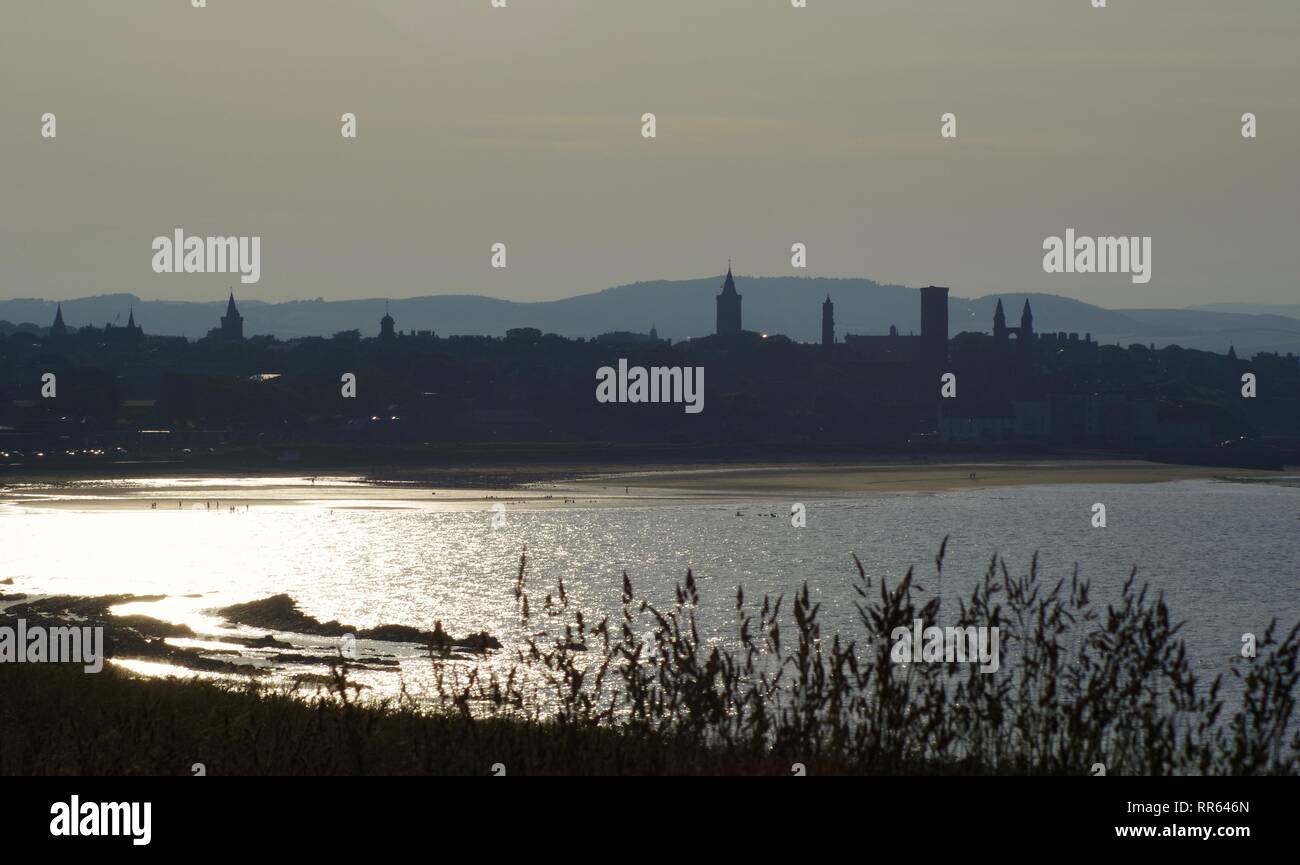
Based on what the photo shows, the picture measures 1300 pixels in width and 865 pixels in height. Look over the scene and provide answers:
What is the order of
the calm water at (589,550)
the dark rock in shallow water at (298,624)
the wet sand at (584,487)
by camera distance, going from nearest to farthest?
the dark rock in shallow water at (298,624) < the calm water at (589,550) < the wet sand at (584,487)

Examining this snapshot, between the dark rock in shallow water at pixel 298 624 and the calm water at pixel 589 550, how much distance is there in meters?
1.35

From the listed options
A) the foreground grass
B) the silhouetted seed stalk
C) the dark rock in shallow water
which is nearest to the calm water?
the dark rock in shallow water

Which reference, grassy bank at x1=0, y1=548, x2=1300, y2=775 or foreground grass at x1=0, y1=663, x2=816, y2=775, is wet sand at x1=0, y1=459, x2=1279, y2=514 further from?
grassy bank at x1=0, y1=548, x2=1300, y2=775

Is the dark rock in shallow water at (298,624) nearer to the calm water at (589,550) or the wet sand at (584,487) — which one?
the calm water at (589,550)

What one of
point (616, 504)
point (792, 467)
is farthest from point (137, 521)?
point (792, 467)

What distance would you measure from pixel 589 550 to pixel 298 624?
34.3 metres

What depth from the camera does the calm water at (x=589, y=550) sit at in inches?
2277

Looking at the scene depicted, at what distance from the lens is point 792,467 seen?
174250 mm

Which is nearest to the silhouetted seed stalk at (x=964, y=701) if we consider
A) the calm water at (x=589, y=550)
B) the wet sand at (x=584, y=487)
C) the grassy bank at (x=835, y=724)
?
the grassy bank at (x=835, y=724)

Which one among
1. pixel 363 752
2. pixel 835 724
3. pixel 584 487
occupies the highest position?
pixel 835 724

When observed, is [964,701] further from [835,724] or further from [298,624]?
[298,624]

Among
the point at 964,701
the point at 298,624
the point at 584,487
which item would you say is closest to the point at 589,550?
the point at 298,624

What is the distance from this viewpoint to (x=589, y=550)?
8325 centimetres
